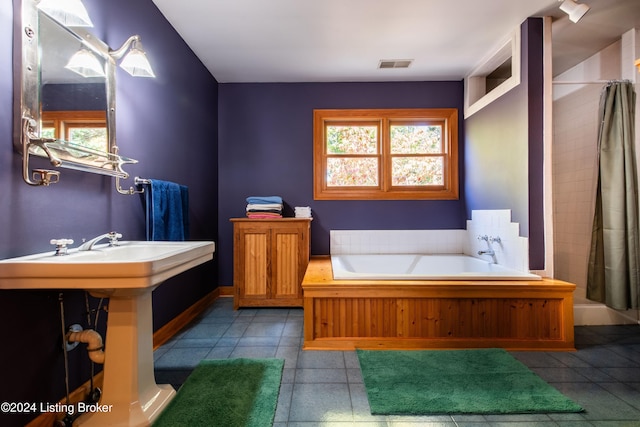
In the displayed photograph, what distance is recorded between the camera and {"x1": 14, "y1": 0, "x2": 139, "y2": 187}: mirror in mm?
1237

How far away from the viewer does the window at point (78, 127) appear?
1354 mm

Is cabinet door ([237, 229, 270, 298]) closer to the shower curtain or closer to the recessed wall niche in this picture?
the recessed wall niche

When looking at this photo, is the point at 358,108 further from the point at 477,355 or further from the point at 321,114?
the point at 477,355

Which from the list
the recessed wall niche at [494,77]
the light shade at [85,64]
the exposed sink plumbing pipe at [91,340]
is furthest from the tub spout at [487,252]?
the light shade at [85,64]

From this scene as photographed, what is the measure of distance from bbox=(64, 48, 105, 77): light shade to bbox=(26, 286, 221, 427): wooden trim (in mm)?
1588

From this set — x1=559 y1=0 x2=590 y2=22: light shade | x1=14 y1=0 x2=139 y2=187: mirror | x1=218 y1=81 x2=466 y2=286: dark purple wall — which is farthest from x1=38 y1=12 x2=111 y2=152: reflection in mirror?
x1=559 y1=0 x2=590 y2=22: light shade

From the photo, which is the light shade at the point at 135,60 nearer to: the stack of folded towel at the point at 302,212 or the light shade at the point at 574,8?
the stack of folded towel at the point at 302,212

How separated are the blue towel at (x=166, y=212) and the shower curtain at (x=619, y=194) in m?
3.26

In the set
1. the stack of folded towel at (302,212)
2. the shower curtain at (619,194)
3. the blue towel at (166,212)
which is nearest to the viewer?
the blue towel at (166,212)

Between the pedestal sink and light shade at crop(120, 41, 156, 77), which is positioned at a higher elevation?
light shade at crop(120, 41, 156, 77)

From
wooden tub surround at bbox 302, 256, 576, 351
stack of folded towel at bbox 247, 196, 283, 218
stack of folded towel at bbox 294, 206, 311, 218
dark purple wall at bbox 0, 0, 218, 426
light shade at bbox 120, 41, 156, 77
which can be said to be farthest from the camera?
stack of folded towel at bbox 294, 206, 311, 218

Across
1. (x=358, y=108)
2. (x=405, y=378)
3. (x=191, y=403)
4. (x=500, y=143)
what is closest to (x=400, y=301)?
(x=405, y=378)

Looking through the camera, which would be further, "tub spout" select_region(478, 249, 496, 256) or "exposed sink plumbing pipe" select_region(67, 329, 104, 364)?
"tub spout" select_region(478, 249, 496, 256)

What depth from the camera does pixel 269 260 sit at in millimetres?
3051
